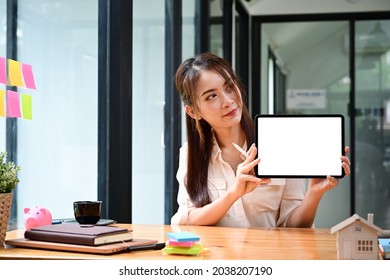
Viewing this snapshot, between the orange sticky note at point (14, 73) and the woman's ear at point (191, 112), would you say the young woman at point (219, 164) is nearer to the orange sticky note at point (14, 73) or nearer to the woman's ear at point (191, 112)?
the woman's ear at point (191, 112)

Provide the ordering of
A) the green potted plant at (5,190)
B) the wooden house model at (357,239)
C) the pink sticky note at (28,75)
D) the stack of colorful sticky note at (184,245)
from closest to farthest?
the wooden house model at (357,239)
the stack of colorful sticky note at (184,245)
the green potted plant at (5,190)
the pink sticky note at (28,75)

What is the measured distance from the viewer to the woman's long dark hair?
2332 millimetres

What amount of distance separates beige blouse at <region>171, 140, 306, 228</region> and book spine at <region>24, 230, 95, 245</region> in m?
0.66

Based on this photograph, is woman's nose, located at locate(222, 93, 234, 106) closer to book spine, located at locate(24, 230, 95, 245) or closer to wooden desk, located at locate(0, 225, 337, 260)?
wooden desk, located at locate(0, 225, 337, 260)

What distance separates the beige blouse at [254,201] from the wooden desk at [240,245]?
0.51ft

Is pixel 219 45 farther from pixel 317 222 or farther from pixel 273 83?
pixel 317 222

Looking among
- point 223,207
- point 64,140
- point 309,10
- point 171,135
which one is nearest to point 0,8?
point 64,140

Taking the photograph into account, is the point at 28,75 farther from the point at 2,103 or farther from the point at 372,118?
the point at 372,118

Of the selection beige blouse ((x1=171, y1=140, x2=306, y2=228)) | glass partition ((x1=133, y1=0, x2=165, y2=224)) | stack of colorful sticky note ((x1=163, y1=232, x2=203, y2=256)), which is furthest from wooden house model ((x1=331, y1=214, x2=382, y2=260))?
glass partition ((x1=133, y1=0, x2=165, y2=224))

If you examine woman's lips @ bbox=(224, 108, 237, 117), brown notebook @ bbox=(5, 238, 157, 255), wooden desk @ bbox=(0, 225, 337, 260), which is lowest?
wooden desk @ bbox=(0, 225, 337, 260)

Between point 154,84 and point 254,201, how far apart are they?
1.41 metres

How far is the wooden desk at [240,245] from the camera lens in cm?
163

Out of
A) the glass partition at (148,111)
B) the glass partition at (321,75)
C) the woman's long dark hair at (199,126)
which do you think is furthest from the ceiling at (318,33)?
the woman's long dark hair at (199,126)

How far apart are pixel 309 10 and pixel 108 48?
403 cm
